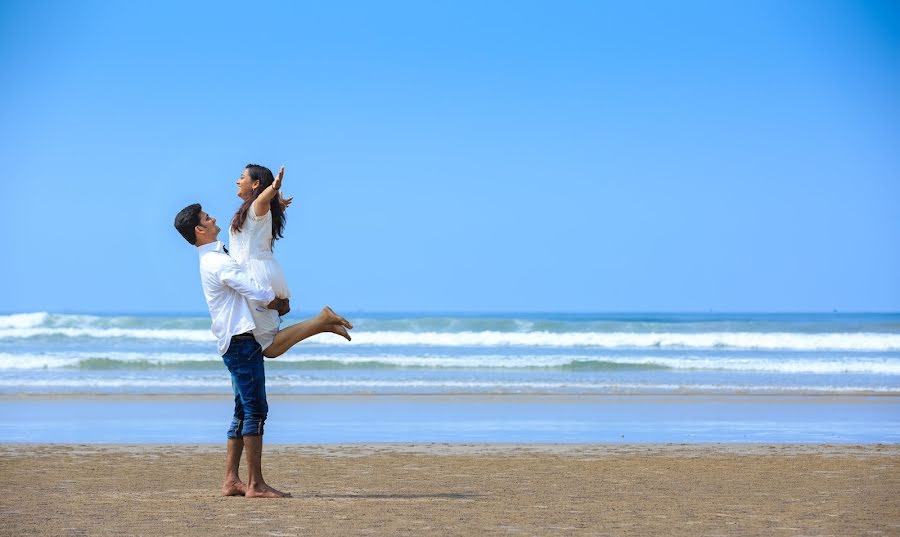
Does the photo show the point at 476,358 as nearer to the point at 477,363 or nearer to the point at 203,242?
the point at 477,363

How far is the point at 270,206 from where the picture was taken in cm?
682

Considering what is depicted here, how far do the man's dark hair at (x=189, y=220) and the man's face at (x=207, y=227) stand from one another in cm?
2

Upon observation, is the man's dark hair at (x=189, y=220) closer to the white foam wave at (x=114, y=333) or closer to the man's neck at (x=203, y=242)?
the man's neck at (x=203, y=242)

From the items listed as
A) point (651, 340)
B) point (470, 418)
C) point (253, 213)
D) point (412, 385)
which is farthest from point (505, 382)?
point (651, 340)

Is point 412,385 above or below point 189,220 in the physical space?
below

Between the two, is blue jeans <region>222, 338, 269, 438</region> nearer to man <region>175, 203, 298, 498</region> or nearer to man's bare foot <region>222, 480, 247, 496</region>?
man <region>175, 203, 298, 498</region>

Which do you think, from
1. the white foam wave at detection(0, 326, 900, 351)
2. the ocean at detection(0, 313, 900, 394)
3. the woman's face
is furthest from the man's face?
the white foam wave at detection(0, 326, 900, 351)

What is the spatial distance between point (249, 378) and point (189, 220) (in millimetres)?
1068

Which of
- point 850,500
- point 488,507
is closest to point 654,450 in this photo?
point 850,500

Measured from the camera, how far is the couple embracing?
671cm

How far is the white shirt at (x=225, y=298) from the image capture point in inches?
262

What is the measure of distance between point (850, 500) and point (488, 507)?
2.33m

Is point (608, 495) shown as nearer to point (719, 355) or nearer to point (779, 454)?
point (779, 454)

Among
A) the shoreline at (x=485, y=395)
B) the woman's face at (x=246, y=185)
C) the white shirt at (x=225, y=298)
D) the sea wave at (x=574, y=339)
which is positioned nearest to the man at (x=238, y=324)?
the white shirt at (x=225, y=298)
